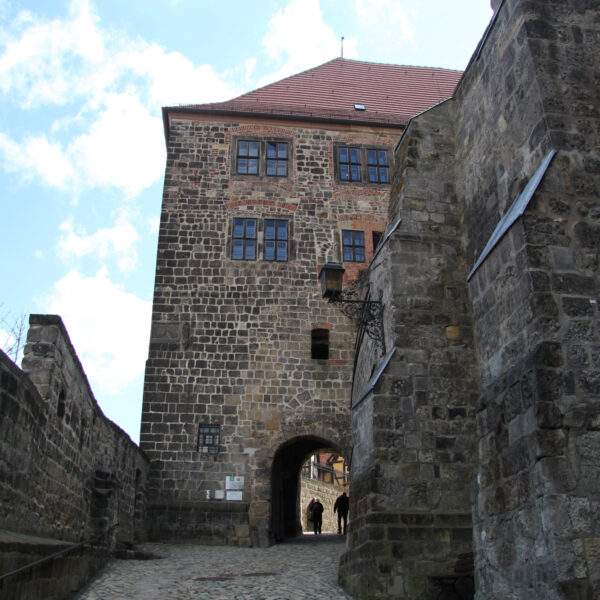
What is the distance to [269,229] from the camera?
16.3 meters

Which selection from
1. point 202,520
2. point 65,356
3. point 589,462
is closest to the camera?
point 589,462

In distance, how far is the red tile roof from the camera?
58.0ft

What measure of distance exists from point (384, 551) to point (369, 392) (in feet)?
4.91

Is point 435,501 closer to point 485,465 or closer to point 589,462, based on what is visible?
point 485,465

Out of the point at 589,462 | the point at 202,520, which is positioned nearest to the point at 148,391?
the point at 202,520

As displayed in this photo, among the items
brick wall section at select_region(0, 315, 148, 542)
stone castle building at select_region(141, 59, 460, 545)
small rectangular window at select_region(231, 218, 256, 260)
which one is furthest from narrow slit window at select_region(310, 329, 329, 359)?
brick wall section at select_region(0, 315, 148, 542)

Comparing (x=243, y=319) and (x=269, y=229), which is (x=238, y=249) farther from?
(x=243, y=319)

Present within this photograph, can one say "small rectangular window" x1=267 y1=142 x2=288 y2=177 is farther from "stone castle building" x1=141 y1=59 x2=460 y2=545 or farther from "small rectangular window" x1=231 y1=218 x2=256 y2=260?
"small rectangular window" x1=231 y1=218 x2=256 y2=260

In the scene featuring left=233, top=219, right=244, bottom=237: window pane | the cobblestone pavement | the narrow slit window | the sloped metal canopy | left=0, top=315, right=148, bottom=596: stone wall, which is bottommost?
the cobblestone pavement

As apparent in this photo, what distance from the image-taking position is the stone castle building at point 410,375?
4270 mm

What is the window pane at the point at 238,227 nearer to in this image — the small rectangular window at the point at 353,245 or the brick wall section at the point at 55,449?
the small rectangular window at the point at 353,245

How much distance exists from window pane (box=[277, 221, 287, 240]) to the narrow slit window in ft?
7.96

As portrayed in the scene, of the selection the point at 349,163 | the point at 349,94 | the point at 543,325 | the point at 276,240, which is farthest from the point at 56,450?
the point at 349,94

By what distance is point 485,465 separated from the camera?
4.74 metres
